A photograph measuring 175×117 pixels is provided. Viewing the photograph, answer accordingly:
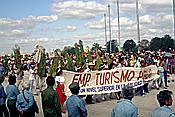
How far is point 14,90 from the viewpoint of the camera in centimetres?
982

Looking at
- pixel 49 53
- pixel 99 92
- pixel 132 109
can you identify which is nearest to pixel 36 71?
pixel 99 92

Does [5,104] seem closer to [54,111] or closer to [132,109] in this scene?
[54,111]

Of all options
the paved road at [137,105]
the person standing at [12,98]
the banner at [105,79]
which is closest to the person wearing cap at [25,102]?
the person standing at [12,98]

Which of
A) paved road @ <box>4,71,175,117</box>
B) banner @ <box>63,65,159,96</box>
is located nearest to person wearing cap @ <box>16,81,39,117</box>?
paved road @ <box>4,71,175,117</box>

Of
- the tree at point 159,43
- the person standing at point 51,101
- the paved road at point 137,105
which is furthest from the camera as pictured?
the tree at point 159,43

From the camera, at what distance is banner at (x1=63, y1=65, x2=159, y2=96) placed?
648 inches

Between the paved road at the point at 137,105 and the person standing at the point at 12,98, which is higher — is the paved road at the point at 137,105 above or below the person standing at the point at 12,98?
below

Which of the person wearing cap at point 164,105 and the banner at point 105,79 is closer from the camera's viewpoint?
the person wearing cap at point 164,105

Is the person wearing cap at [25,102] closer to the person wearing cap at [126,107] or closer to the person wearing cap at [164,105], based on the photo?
the person wearing cap at [126,107]

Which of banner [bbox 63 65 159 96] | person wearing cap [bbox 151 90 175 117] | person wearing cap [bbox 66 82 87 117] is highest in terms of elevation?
person wearing cap [bbox 151 90 175 117]

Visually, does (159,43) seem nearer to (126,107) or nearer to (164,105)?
(126,107)

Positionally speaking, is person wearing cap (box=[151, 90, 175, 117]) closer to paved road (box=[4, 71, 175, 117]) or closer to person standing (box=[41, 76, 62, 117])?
person standing (box=[41, 76, 62, 117])

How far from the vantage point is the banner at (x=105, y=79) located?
648 inches

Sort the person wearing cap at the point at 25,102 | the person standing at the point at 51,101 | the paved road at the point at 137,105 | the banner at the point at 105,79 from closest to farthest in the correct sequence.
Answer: the person standing at the point at 51,101, the person wearing cap at the point at 25,102, the paved road at the point at 137,105, the banner at the point at 105,79
